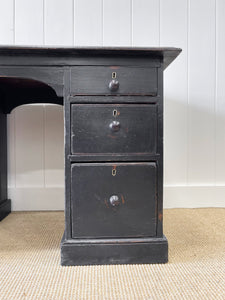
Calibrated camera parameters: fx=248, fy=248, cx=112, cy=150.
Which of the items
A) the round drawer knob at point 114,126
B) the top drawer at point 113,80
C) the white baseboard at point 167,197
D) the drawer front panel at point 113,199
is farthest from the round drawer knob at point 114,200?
the white baseboard at point 167,197

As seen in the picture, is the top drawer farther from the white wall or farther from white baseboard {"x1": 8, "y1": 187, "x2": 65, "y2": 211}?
white baseboard {"x1": 8, "y1": 187, "x2": 65, "y2": 211}

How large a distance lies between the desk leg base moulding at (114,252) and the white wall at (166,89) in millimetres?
725

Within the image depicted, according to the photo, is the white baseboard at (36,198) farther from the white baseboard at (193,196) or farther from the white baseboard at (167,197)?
the white baseboard at (193,196)

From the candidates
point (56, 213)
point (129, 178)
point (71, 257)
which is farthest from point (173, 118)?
point (71, 257)

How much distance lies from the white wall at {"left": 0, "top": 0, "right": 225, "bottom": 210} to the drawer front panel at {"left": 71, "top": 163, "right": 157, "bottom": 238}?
72 cm

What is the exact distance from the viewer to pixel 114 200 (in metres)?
0.90

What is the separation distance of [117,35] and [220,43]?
69 cm

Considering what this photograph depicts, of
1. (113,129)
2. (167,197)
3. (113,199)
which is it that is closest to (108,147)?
(113,129)

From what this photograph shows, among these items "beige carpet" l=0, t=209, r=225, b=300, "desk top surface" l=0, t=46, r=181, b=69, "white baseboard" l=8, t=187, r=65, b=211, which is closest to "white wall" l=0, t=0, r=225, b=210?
"white baseboard" l=8, t=187, r=65, b=211

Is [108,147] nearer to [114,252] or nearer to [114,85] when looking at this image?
[114,85]

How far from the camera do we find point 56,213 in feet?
5.03

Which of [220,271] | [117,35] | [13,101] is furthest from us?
[117,35]

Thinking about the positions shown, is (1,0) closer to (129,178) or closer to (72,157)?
(72,157)

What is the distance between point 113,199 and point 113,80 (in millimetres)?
433
